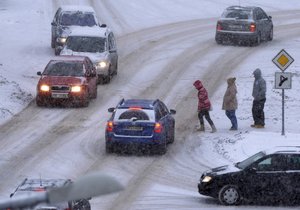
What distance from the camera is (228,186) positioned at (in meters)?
A: 15.4

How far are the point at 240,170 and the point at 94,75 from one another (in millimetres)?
11696

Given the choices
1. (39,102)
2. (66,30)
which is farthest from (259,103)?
(66,30)

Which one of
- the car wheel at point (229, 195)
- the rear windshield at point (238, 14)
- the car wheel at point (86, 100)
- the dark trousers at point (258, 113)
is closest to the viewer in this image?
the car wheel at point (229, 195)

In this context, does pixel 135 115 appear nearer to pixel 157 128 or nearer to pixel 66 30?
pixel 157 128

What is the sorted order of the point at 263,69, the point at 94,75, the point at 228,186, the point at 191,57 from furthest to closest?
the point at 191,57, the point at 263,69, the point at 94,75, the point at 228,186

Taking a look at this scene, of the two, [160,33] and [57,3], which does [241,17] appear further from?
[57,3]

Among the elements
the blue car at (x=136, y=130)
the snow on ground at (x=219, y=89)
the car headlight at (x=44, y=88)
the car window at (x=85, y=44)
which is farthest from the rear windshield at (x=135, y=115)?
the car window at (x=85, y=44)

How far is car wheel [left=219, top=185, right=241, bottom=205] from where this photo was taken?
15391 millimetres

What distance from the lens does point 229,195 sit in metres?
15.4

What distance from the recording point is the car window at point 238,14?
120ft

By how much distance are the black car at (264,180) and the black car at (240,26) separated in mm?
21274

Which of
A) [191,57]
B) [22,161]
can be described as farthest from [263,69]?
[22,161]

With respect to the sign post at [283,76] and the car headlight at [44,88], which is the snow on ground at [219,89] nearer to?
the car headlight at [44,88]

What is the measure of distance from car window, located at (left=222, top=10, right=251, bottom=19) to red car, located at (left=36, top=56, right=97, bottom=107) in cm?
1190
